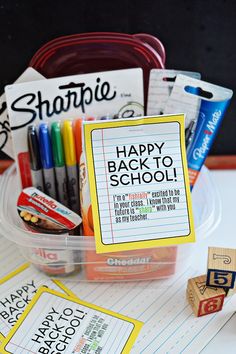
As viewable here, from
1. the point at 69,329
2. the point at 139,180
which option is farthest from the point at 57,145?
the point at 69,329

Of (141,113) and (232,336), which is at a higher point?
(141,113)

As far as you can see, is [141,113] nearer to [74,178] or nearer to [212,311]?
[74,178]

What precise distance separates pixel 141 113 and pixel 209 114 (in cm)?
11

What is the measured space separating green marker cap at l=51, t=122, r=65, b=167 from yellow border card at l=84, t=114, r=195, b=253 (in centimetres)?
9

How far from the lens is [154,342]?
59 centimetres

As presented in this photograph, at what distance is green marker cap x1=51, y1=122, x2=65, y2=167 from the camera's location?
2.18 ft

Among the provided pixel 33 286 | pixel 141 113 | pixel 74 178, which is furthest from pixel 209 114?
pixel 33 286

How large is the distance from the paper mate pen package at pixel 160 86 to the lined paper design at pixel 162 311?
0.80ft

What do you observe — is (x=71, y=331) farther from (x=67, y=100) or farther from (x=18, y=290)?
(x=67, y=100)

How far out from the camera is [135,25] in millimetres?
757

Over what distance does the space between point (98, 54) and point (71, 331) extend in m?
0.40

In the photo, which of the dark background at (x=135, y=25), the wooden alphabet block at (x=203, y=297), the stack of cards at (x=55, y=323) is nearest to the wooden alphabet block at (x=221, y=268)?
the wooden alphabet block at (x=203, y=297)

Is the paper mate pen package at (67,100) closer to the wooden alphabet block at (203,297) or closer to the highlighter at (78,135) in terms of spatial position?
the highlighter at (78,135)

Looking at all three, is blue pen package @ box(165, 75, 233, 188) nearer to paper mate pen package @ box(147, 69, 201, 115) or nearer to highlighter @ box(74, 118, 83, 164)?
paper mate pen package @ box(147, 69, 201, 115)
